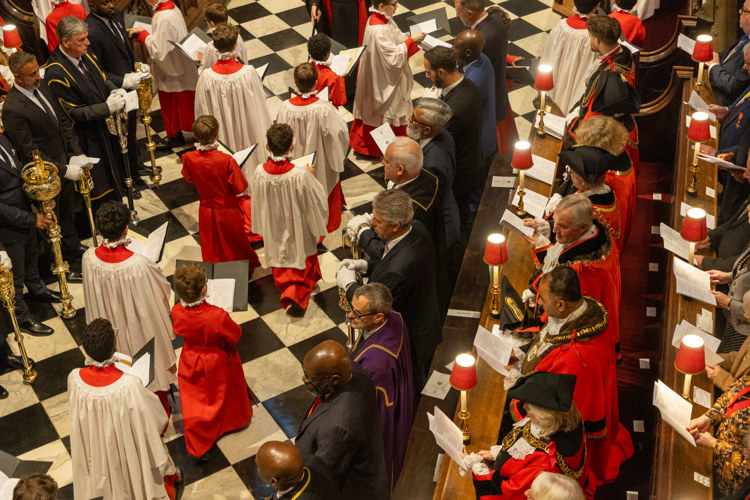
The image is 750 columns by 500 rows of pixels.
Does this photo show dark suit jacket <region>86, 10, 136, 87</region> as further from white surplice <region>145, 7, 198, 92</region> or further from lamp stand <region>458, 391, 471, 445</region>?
lamp stand <region>458, 391, 471, 445</region>

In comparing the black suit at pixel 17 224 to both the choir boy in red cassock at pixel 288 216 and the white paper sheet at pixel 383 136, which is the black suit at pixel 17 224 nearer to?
the choir boy in red cassock at pixel 288 216

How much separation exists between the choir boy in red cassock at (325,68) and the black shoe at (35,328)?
119 inches

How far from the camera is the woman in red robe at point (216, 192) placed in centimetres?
627

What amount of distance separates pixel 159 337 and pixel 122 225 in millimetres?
839

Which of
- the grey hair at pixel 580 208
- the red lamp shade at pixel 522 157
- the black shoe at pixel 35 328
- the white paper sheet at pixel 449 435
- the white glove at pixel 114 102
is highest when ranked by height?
the grey hair at pixel 580 208

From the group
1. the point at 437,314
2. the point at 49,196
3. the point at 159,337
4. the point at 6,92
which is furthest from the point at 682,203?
the point at 6,92

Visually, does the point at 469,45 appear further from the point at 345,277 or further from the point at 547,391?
the point at 547,391

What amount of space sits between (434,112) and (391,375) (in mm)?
2110

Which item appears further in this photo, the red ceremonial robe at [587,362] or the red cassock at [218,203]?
the red cassock at [218,203]

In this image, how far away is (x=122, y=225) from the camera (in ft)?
17.3

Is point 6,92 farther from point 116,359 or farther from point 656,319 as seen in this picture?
point 656,319

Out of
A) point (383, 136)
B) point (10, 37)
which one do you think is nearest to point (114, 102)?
point (10, 37)

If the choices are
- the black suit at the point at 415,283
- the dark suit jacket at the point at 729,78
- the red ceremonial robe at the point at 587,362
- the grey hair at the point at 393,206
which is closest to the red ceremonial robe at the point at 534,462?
the red ceremonial robe at the point at 587,362

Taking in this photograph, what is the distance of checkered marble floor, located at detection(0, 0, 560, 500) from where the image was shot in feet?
18.3
